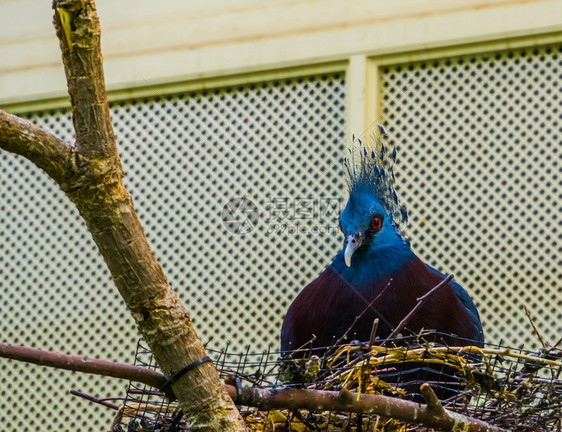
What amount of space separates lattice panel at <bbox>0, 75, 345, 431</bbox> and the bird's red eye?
1047 millimetres

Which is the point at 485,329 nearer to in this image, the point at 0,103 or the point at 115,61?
the point at 115,61

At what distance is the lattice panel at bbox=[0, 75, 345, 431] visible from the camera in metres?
3.45

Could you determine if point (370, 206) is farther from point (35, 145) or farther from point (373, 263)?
point (35, 145)

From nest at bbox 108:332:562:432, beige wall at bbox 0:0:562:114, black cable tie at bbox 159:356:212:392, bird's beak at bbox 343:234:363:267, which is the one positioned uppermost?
beige wall at bbox 0:0:562:114

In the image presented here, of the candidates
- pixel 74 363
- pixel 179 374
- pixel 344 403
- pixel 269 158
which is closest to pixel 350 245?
pixel 344 403

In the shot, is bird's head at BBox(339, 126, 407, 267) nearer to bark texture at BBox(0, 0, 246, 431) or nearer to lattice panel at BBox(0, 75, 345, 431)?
lattice panel at BBox(0, 75, 345, 431)

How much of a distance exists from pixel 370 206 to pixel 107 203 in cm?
126

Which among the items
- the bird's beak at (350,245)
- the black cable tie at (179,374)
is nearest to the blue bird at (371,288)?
the bird's beak at (350,245)

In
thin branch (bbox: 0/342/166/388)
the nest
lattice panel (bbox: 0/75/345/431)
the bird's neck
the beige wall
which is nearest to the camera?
thin branch (bbox: 0/342/166/388)

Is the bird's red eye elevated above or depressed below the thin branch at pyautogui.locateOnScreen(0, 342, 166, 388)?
above

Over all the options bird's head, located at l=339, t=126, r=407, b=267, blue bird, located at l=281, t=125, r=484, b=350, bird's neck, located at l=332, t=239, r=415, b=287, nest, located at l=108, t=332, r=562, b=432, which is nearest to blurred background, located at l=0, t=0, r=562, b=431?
bird's head, located at l=339, t=126, r=407, b=267

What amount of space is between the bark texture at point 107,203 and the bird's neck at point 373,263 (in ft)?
3.43

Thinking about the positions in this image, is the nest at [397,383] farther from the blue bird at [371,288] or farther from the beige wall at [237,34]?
the beige wall at [237,34]

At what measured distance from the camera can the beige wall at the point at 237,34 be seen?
3113 millimetres
